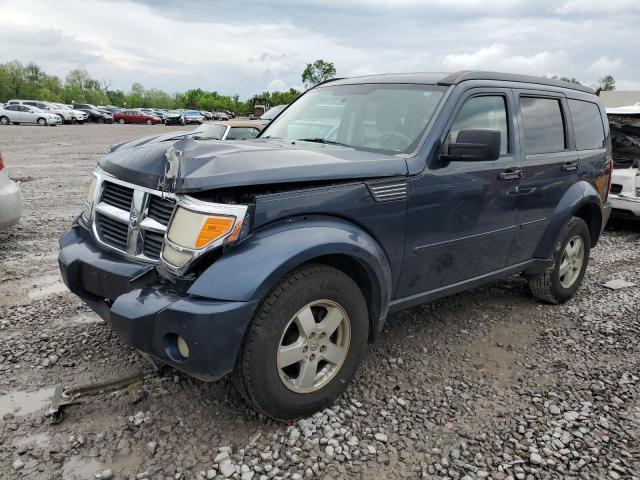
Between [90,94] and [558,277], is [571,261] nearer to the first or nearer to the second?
[558,277]

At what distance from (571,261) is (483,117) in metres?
1.95

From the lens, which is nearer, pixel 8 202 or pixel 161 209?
pixel 161 209

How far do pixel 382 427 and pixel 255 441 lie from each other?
27.2 inches

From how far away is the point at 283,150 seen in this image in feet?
9.92

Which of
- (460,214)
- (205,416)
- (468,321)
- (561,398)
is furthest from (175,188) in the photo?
(468,321)

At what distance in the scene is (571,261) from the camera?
489cm

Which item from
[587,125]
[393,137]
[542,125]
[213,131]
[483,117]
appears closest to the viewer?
[393,137]

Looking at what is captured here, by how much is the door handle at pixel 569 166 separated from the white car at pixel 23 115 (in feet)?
133

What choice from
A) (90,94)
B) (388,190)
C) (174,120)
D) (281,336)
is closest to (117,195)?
(281,336)

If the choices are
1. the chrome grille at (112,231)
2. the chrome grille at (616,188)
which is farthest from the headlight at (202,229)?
the chrome grille at (616,188)

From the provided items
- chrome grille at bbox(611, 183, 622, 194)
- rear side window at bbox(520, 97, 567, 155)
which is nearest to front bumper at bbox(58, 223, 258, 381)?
rear side window at bbox(520, 97, 567, 155)

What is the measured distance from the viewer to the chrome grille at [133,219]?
2682 mm

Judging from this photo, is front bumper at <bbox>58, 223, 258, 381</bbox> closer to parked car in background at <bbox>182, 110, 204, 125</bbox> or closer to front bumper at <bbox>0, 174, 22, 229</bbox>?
front bumper at <bbox>0, 174, 22, 229</bbox>

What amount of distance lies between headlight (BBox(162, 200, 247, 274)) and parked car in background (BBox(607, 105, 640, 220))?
7070 millimetres
